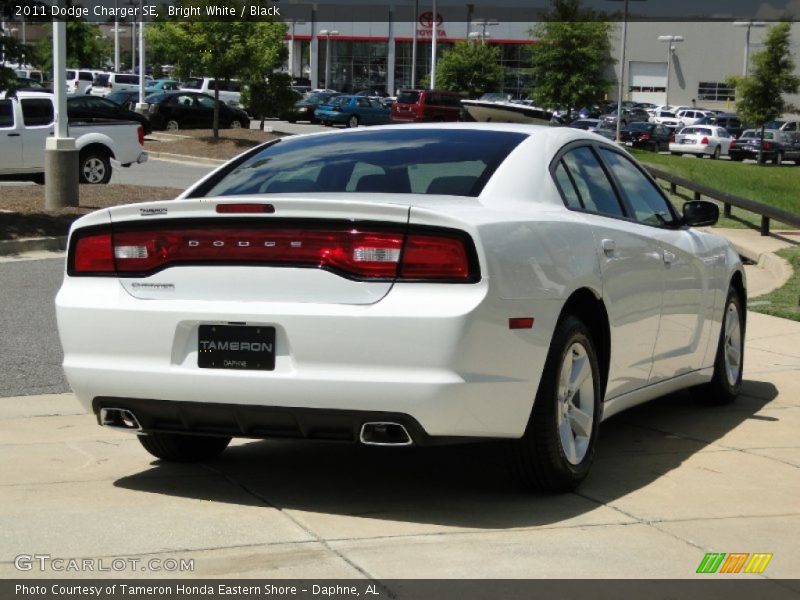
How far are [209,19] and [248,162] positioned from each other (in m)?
32.8

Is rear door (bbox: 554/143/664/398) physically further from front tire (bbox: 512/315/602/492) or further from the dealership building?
the dealership building

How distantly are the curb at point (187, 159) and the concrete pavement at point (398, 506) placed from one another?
27576 millimetres

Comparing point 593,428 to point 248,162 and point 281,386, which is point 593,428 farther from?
point 248,162

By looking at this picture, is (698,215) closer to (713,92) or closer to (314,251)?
(314,251)

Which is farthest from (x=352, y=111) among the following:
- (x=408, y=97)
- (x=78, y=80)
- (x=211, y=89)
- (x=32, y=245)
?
(x=32, y=245)

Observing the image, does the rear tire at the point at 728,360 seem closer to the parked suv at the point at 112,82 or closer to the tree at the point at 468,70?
the parked suv at the point at 112,82

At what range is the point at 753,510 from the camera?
5801 mm

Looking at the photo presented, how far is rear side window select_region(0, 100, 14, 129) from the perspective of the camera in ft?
81.0

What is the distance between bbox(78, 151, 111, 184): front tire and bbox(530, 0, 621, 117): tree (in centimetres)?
3758

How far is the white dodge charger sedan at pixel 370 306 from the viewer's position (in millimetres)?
5250

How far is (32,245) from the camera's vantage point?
16109 millimetres

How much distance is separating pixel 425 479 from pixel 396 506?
0.59 m
